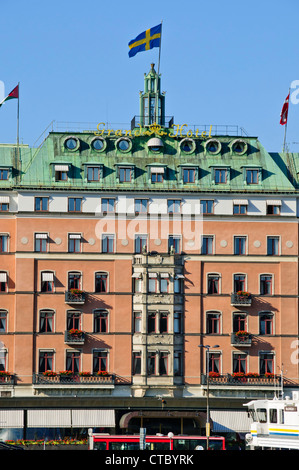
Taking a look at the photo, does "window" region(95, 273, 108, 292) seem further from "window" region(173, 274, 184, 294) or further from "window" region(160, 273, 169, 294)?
"window" region(173, 274, 184, 294)

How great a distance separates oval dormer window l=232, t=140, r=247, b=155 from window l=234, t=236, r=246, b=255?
9.43 metres

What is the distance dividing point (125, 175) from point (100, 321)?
49.4 feet

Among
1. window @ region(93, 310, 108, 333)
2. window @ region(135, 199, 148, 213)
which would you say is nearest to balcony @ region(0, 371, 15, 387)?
window @ region(93, 310, 108, 333)

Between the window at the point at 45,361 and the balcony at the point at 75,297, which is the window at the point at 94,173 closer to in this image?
the balcony at the point at 75,297

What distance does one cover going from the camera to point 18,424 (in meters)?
85.0

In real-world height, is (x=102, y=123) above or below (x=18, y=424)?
above

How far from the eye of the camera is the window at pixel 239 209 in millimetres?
92500

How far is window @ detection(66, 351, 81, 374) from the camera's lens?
88.8 m

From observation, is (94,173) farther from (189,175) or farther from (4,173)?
(189,175)

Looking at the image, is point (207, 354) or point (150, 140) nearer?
point (207, 354)

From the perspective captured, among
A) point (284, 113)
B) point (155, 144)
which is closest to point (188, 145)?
point (155, 144)
